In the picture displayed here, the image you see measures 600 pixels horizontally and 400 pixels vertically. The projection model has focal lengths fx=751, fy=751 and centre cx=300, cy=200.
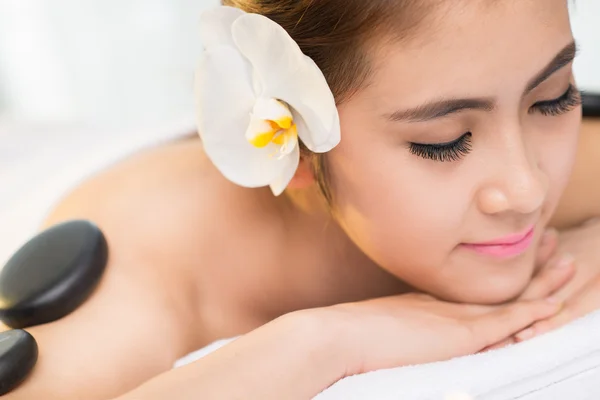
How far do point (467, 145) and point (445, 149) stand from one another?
0.03 meters

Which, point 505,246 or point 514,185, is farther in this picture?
point 505,246

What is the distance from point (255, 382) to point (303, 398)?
63mm

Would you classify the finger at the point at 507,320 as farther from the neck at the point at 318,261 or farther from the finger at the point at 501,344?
the neck at the point at 318,261

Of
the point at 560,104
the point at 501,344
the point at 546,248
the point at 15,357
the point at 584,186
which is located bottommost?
the point at 15,357

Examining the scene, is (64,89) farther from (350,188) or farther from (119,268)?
(350,188)

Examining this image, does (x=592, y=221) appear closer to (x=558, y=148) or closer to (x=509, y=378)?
(x=558, y=148)

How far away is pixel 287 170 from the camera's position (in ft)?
3.21

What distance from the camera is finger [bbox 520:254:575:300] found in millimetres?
1061

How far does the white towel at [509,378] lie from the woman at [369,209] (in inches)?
2.3

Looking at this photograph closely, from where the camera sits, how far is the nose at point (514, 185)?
0.89 m

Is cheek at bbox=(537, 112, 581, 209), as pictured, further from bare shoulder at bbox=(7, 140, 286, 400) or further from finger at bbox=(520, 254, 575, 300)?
bare shoulder at bbox=(7, 140, 286, 400)

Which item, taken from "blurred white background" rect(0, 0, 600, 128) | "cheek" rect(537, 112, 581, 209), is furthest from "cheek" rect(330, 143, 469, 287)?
"blurred white background" rect(0, 0, 600, 128)

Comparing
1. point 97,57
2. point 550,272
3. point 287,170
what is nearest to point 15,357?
point 287,170

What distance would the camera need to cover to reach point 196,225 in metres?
1.16
